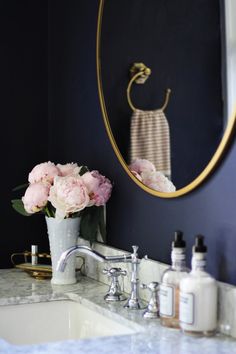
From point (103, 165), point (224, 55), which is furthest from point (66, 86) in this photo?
point (224, 55)

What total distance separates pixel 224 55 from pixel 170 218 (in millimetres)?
476

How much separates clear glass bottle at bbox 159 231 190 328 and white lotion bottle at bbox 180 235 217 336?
5 cm

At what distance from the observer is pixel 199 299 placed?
57.5 inches

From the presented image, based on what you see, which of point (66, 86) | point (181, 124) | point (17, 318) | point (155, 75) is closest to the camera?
point (181, 124)

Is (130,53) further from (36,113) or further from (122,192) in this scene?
(36,113)

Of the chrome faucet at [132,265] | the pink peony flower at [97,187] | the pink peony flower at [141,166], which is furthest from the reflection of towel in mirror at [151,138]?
the chrome faucet at [132,265]

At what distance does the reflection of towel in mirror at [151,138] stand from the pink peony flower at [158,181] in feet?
0.06

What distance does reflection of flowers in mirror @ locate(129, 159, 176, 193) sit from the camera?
1793 millimetres

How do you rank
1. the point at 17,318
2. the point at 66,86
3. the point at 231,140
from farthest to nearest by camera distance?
the point at 66,86, the point at 17,318, the point at 231,140

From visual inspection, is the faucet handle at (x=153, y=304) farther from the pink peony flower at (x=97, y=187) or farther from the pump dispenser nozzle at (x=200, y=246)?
the pink peony flower at (x=97, y=187)

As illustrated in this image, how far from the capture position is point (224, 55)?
1563mm

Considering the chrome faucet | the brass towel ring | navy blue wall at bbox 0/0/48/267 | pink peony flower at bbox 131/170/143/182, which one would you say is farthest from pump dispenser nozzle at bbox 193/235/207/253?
navy blue wall at bbox 0/0/48/267

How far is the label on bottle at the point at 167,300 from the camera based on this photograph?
1.54 m

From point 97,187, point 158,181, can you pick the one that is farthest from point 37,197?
point 158,181
